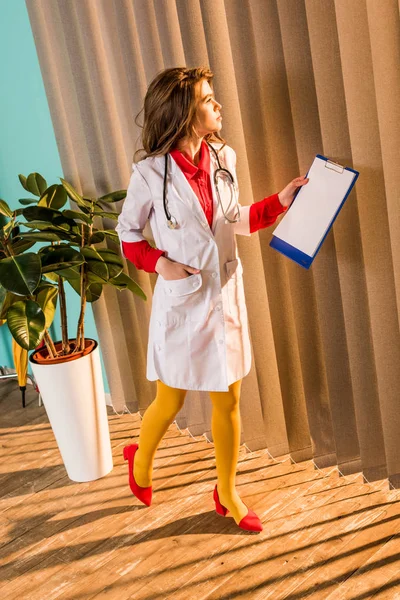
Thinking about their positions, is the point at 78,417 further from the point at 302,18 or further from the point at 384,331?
the point at 302,18

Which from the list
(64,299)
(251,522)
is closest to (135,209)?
(64,299)

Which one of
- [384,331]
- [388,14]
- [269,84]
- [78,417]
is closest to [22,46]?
[269,84]

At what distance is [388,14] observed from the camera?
1623 mm

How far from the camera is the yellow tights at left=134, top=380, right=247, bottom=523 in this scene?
6.67 feet

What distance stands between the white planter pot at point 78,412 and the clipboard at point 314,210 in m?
0.88

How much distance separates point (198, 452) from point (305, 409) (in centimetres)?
48

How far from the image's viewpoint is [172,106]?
71.2 inches

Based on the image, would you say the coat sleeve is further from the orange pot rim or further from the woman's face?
the orange pot rim

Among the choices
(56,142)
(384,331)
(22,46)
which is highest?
(22,46)

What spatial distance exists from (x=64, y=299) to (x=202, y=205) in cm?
76

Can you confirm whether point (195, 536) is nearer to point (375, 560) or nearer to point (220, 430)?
point (220, 430)

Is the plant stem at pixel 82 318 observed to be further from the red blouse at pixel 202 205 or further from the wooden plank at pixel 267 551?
the wooden plank at pixel 267 551

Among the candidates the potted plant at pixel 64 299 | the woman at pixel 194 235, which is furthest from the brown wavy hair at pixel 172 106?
the potted plant at pixel 64 299

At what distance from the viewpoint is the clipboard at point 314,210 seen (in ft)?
5.74
